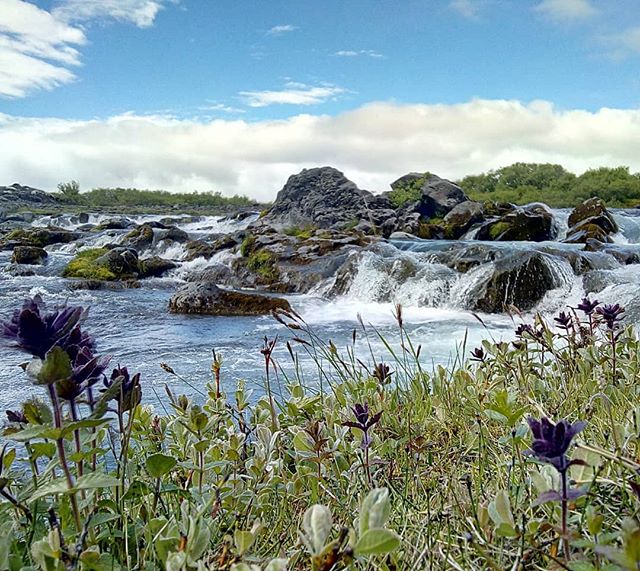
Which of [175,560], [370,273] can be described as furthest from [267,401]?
[370,273]

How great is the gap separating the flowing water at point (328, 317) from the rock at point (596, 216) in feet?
17.8

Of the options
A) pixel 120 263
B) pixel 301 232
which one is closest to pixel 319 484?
pixel 120 263

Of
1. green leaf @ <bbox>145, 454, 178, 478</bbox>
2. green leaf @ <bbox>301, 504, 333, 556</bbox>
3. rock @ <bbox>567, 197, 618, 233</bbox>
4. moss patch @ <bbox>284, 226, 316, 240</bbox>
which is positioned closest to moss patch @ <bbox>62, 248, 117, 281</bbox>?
moss patch @ <bbox>284, 226, 316, 240</bbox>

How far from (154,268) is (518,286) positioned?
9.75 meters

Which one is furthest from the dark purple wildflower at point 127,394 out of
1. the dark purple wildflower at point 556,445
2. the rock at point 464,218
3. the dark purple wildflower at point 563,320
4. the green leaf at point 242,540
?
the rock at point 464,218

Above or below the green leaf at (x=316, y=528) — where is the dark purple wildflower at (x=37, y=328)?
above

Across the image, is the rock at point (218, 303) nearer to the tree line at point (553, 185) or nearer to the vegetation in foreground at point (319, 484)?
the vegetation in foreground at point (319, 484)

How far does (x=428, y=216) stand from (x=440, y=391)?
74.0 ft

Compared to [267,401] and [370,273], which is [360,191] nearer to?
[370,273]

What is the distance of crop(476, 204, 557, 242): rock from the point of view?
16.9m

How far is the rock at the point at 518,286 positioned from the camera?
986 centimetres

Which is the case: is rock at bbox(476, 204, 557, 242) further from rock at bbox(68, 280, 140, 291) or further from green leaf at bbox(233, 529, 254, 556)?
green leaf at bbox(233, 529, 254, 556)

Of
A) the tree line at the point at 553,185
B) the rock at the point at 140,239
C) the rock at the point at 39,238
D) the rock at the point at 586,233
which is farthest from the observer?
the tree line at the point at 553,185

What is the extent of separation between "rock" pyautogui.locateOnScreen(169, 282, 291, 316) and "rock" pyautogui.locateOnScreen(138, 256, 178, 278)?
17.4 ft
